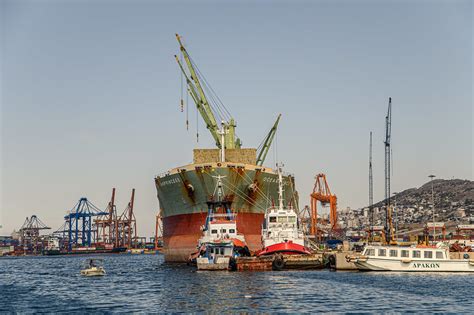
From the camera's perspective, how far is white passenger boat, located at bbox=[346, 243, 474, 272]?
222 ft

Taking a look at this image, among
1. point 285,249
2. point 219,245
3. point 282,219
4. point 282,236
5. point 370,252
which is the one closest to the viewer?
point 370,252

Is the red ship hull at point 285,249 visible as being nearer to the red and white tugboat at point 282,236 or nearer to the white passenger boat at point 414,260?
the red and white tugboat at point 282,236

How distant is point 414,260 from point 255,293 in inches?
1041

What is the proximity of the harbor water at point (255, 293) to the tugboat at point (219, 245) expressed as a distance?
345cm

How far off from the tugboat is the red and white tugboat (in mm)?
3419

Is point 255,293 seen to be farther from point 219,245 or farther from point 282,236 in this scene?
point 282,236

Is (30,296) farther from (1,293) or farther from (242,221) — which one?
(242,221)

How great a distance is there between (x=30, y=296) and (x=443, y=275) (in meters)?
41.8

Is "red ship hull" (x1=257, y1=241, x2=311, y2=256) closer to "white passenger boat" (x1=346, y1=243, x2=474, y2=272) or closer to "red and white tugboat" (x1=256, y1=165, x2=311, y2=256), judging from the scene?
"red and white tugboat" (x1=256, y1=165, x2=311, y2=256)

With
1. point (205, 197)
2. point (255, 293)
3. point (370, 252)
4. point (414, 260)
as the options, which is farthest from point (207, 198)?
point (255, 293)

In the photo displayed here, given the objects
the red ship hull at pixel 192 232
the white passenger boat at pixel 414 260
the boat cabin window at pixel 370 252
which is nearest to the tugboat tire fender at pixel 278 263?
the white passenger boat at pixel 414 260

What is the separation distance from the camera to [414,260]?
68438 millimetres

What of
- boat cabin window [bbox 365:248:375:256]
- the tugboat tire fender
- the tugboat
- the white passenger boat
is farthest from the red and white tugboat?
the white passenger boat

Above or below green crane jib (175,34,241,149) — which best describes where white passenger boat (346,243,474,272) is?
below
